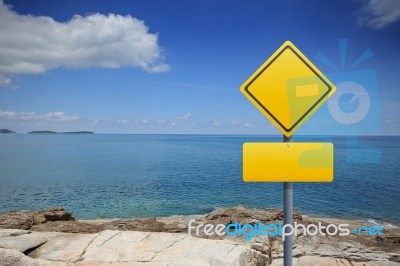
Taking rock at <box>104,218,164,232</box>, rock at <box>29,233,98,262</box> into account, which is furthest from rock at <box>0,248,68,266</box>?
rock at <box>104,218,164,232</box>

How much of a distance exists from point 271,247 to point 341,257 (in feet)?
8.23

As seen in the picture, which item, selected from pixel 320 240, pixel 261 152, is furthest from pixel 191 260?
pixel 320 240

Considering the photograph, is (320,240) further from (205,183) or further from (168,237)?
(205,183)

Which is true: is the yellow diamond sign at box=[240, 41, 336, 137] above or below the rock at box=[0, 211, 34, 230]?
above

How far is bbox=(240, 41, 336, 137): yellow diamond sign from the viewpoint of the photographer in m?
2.93

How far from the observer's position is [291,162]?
293 centimetres

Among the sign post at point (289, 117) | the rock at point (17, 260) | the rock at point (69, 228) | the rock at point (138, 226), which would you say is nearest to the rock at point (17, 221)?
the rock at point (69, 228)

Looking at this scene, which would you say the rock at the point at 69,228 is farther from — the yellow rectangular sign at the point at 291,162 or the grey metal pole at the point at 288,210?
the yellow rectangular sign at the point at 291,162

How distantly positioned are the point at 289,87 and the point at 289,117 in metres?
0.32

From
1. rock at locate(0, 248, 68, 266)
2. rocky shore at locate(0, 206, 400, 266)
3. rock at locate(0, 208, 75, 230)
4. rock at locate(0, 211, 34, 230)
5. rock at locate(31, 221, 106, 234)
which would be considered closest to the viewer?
rock at locate(0, 248, 68, 266)

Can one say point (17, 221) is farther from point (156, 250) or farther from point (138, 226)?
point (156, 250)

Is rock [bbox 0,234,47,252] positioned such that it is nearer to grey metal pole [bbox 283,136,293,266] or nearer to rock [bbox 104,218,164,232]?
grey metal pole [bbox 283,136,293,266]

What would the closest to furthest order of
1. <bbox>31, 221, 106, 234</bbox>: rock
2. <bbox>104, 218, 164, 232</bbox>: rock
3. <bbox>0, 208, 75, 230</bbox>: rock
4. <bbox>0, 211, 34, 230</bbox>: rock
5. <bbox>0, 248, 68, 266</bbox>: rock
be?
<bbox>0, 248, 68, 266</bbox>: rock, <bbox>31, 221, 106, 234</bbox>: rock, <bbox>0, 211, 34, 230</bbox>: rock, <bbox>0, 208, 75, 230</bbox>: rock, <bbox>104, 218, 164, 232</bbox>: rock

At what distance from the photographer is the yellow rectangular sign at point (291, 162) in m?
2.92
